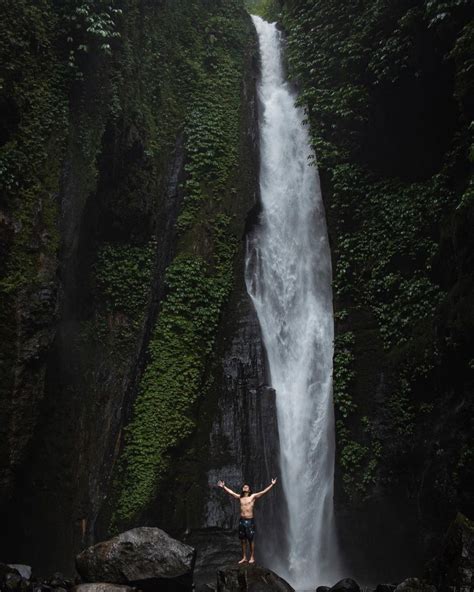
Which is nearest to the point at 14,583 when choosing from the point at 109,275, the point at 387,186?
the point at 109,275

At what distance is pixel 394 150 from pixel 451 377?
6.79m

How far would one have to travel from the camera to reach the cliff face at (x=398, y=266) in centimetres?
1075

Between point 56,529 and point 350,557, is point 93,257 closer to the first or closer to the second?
point 56,529

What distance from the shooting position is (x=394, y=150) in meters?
15.1

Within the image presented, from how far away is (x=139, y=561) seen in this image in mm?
8781

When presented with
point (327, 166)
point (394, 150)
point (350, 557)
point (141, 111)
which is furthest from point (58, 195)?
point (350, 557)

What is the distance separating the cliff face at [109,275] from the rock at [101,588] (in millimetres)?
3541

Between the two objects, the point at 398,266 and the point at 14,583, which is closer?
the point at 14,583

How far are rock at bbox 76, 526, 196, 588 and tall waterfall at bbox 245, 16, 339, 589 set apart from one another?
3.76 meters

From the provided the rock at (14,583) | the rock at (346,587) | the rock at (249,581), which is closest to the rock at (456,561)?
the rock at (346,587)

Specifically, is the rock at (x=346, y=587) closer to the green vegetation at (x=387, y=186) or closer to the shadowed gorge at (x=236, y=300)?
the shadowed gorge at (x=236, y=300)

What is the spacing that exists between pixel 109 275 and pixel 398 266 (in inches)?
285

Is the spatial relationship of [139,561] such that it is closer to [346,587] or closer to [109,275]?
[346,587]

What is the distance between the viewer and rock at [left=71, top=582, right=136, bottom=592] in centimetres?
815
